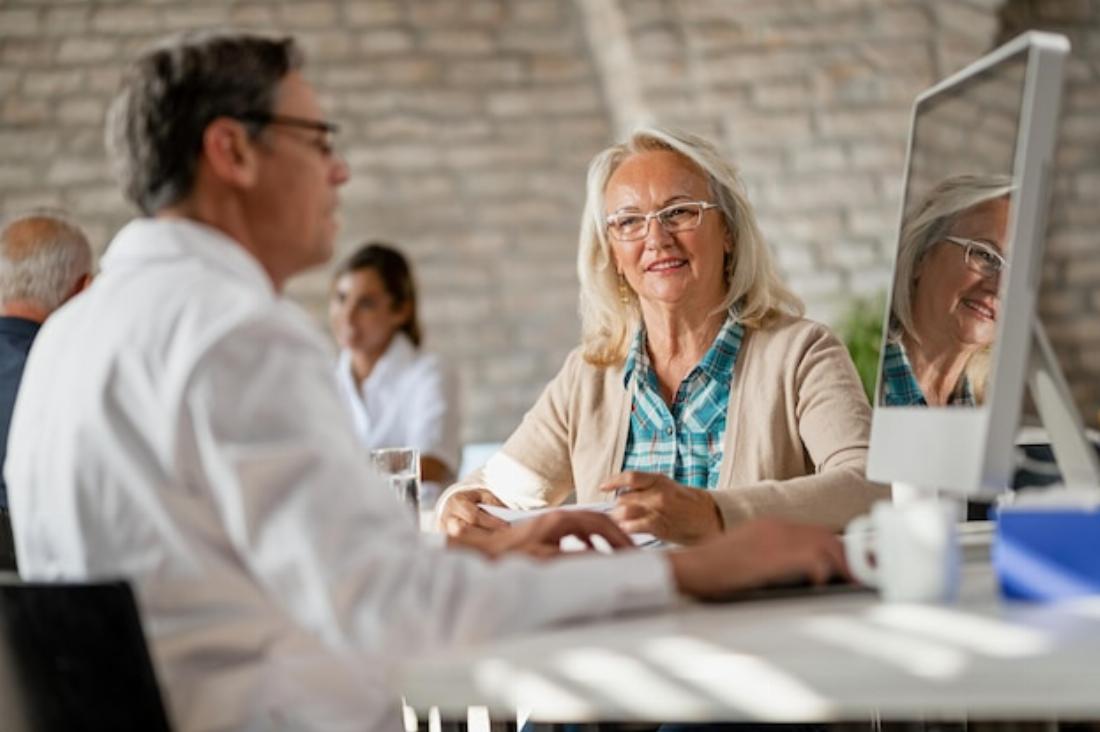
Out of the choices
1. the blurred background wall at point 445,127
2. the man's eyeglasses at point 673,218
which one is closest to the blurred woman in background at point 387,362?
the blurred background wall at point 445,127

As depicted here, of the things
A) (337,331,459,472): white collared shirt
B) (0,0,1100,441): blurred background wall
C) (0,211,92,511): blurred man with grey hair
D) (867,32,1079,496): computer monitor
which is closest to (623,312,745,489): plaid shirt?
(867,32,1079,496): computer monitor

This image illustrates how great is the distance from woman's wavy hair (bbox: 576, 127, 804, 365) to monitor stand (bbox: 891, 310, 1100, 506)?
1062 mm

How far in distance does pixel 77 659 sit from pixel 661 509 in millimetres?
932

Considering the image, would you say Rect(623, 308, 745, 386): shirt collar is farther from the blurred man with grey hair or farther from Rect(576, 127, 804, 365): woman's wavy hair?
the blurred man with grey hair

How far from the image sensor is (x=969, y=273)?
1788 millimetres

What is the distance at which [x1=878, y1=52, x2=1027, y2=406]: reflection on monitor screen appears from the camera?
5.33 ft

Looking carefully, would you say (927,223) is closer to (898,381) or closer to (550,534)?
(898,381)

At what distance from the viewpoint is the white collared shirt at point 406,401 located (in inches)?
214

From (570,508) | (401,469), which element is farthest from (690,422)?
(570,508)

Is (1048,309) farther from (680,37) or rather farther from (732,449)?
(732,449)

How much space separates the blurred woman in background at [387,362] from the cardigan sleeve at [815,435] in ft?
9.77

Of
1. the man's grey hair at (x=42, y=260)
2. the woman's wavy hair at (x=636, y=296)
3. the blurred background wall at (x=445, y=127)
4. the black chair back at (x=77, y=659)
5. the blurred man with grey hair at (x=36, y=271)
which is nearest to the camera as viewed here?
the black chair back at (x=77, y=659)

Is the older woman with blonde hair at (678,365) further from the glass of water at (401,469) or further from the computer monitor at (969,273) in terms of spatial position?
the computer monitor at (969,273)

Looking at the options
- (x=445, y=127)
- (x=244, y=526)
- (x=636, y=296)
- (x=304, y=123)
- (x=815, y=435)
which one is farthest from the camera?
(x=445, y=127)
